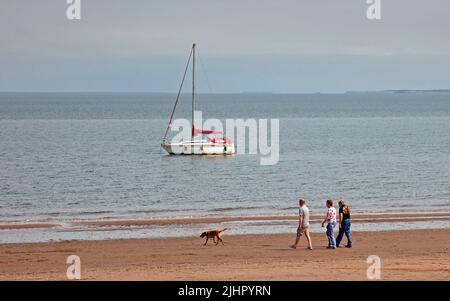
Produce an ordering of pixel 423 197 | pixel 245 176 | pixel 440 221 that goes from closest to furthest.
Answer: pixel 440 221, pixel 423 197, pixel 245 176

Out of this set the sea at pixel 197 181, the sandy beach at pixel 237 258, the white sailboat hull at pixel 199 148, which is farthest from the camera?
the white sailboat hull at pixel 199 148

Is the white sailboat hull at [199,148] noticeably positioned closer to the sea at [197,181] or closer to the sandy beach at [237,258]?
the sea at [197,181]

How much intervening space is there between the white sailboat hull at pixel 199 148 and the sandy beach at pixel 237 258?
43.2 meters

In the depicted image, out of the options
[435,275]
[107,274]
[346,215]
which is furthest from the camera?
[346,215]

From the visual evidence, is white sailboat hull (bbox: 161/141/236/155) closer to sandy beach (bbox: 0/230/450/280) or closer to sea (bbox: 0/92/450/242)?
sea (bbox: 0/92/450/242)

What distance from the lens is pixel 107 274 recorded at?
1973 cm

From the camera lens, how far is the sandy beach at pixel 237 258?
62.7 ft

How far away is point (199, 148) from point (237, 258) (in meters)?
49.8

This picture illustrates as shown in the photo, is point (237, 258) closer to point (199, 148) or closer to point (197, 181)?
point (197, 181)

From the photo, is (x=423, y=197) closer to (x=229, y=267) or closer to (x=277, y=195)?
(x=277, y=195)

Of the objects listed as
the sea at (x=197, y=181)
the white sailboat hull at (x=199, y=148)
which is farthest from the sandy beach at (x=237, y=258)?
the white sailboat hull at (x=199, y=148)
